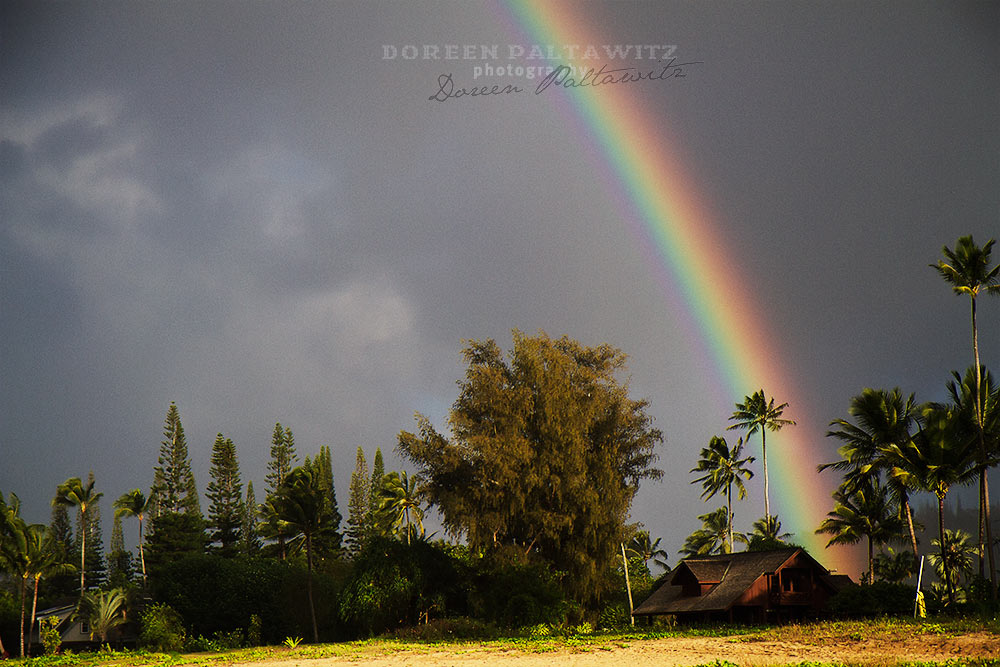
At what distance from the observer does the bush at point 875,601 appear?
4016cm

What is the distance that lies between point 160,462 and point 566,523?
5858 cm

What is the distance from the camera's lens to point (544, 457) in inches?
1692

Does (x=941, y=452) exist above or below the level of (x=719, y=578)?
above

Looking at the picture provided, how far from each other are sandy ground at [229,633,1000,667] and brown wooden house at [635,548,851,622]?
56.3 feet

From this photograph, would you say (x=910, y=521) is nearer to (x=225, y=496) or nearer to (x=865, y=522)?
(x=865, y=522)

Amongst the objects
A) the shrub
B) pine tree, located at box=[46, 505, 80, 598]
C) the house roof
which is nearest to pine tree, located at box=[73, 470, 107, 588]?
pine tree, located at box=[46, 505, 80, 598]

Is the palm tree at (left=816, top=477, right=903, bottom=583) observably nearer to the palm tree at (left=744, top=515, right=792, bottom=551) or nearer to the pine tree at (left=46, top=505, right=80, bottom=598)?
the palm tree at (left=744, top=515, right=792, bottom=551)

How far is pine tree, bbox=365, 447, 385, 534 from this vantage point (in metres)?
89.6

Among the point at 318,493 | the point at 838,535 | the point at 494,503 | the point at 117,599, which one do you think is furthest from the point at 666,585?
the point at 117,599

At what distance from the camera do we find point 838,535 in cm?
A: 5691

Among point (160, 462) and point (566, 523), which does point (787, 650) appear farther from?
point (160, 462)

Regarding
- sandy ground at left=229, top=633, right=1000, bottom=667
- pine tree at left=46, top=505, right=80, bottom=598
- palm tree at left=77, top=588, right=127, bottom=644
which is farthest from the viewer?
pine tree at left=46, top=505, right=80, bottom=598

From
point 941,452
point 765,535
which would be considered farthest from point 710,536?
point 941,452

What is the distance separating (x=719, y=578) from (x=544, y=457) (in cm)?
1379
